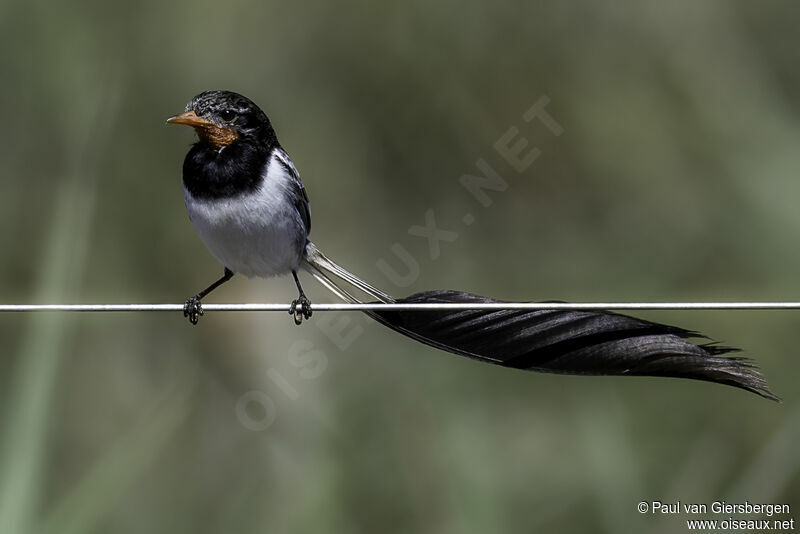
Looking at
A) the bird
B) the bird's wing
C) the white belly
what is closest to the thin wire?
the bird

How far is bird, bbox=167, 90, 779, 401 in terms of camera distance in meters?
2.01

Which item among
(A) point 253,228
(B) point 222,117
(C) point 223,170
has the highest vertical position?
A: (B) point 222,117

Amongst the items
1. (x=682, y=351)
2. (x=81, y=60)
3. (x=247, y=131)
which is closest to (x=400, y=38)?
(x=81, y=60)

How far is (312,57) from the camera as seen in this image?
15.1 ft

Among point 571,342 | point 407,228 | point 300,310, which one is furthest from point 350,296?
point 407,228

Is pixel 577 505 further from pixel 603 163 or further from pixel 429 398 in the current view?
pixel 603 163

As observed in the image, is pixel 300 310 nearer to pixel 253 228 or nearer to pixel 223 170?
pixel 253 228

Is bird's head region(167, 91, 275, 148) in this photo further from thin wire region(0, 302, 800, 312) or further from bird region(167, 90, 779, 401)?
thin wire region(0, 302, 800, 312)

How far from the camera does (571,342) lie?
2.13 metres

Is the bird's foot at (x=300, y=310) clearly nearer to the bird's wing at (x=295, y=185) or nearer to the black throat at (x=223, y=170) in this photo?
the bird's wing at (x=295, y=185)

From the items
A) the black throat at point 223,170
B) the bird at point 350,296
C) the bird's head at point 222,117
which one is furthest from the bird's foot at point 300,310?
the bird's head at point 222,117

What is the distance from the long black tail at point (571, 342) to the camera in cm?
195

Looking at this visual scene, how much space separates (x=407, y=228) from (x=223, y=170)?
5.24ft

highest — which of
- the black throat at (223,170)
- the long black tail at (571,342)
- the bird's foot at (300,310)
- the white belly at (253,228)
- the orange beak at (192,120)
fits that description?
the orange beak at (192,120)
